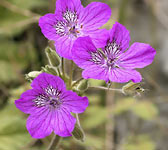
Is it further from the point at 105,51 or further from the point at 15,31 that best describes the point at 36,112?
the point at 15,31

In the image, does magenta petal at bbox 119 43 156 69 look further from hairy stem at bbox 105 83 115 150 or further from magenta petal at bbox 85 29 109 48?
hairy stem at bbox 105 83 115 150

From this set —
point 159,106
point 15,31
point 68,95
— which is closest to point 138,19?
point 159,106

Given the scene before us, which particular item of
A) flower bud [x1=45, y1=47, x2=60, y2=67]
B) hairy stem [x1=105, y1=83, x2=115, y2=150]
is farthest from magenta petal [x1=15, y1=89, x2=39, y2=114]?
hairy stem [x1=105, y1=83, x2=115, y2=150]

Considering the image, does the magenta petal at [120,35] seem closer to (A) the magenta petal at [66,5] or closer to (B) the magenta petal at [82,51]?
(B) the magenta petal at [82,51]

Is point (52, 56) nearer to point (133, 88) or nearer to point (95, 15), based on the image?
point (95, 15)

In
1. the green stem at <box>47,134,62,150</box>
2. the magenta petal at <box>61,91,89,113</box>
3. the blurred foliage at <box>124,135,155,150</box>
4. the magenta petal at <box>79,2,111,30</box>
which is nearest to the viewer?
the magenta petal at <box>61,91,89,113</box>

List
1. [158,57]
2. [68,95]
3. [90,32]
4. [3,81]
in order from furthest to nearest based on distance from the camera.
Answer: [158,57], [3,81], [90,32], [68,95]

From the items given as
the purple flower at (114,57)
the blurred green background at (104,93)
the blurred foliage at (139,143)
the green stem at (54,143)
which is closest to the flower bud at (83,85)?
the purple flower at (114,57)
